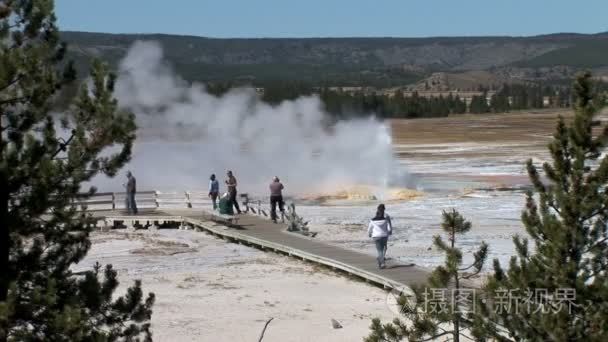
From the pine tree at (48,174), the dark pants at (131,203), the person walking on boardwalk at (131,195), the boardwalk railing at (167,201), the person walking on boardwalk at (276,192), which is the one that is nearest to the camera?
the pine tree at (48,174)

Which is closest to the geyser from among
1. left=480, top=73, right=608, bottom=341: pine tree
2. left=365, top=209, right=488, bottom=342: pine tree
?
left=365, top=209, right=488, bottom=342: pine tree

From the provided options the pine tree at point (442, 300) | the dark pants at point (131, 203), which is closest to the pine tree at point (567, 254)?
the pine tree at point (442, 300)

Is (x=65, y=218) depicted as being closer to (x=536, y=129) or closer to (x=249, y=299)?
(x=249, y=299)

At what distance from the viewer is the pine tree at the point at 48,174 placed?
11195 mm

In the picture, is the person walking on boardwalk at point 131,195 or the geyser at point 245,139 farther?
the geyser at point 245,139

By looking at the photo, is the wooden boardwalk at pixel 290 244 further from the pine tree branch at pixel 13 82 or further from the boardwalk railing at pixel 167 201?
the pine tree branch at pixel 13 82

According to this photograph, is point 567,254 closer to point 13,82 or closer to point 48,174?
point 48,174

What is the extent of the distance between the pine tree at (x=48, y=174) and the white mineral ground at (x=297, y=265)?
283 inches

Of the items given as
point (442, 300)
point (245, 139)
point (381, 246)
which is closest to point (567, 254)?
point (442, 300)

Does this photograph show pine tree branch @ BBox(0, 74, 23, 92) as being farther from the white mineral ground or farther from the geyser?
the geyser

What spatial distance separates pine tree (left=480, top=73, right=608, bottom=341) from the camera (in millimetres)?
11328

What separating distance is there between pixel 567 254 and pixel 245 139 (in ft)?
129

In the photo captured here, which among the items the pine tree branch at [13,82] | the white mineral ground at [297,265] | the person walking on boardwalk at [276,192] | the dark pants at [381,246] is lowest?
the white mineral ground at [297,265]

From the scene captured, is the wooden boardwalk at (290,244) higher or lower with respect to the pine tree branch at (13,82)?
lower
